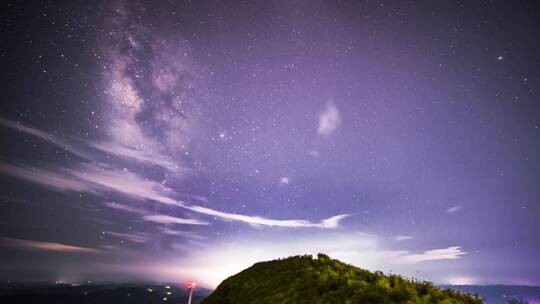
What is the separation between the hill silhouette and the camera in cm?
598

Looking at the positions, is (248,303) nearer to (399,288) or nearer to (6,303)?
(399,288)

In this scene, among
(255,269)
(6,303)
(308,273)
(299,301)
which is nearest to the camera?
(299,301)

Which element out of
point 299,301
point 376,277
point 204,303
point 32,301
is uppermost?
point 376,277

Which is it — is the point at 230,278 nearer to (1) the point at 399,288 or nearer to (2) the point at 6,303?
(1) the point at 399,288

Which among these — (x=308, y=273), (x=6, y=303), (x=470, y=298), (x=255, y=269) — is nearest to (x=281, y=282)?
(x=308, y=273)

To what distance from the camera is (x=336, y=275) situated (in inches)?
276

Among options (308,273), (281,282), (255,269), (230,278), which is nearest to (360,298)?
(308,273)

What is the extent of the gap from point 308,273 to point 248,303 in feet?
6.03

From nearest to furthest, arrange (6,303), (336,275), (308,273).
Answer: (336,275) < (308,273) < (6,303)

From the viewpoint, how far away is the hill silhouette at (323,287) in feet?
19.6

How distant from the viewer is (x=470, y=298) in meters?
6.62

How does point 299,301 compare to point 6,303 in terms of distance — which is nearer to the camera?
point 299,301

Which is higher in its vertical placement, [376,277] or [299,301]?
[376,277]

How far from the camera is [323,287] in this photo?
22.0ft
